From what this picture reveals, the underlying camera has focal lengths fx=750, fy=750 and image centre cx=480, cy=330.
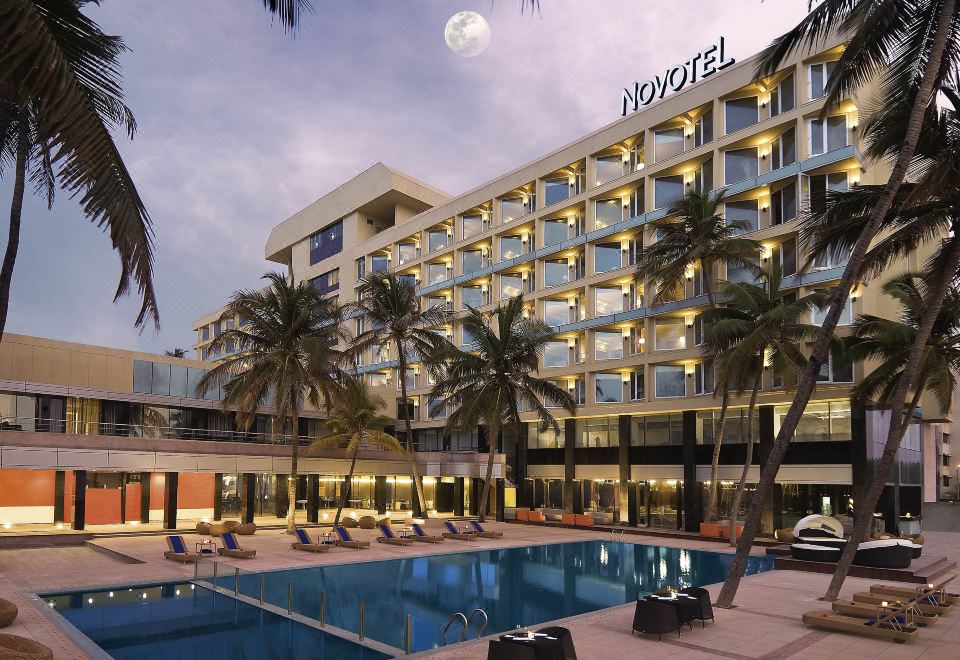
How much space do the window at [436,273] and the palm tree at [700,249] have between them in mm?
22000

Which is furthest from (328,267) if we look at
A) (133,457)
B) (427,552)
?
(427,552)

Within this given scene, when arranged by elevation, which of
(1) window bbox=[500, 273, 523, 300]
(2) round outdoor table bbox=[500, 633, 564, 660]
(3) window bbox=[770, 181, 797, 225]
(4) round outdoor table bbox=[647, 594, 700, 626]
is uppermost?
(3) window bbox=[770, 181, 797, 225]

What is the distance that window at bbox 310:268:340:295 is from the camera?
62.2 meters

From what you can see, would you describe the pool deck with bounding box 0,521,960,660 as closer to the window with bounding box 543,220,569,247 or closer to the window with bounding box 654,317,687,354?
the window with bounding box 654,317,687,354

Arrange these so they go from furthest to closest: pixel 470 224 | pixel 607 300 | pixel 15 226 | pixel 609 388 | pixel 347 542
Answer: pixel 470 224 < pixel 607 300 < pixel 609 388 < pixel 347 542 < pixel 15 226

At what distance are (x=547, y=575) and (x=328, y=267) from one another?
144 ft

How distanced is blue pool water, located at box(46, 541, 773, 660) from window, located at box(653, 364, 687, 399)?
33.5 ft

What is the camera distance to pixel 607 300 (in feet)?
137

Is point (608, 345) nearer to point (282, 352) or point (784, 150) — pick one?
point (784, 150)

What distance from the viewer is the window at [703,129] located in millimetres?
37406

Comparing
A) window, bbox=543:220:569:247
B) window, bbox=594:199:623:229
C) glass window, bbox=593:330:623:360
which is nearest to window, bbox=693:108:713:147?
window, bbox=594:199:623:229

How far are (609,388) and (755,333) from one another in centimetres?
1476

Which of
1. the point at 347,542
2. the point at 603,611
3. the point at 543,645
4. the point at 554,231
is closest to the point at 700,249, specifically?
the point at 554,231

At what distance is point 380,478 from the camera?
45.2 m
